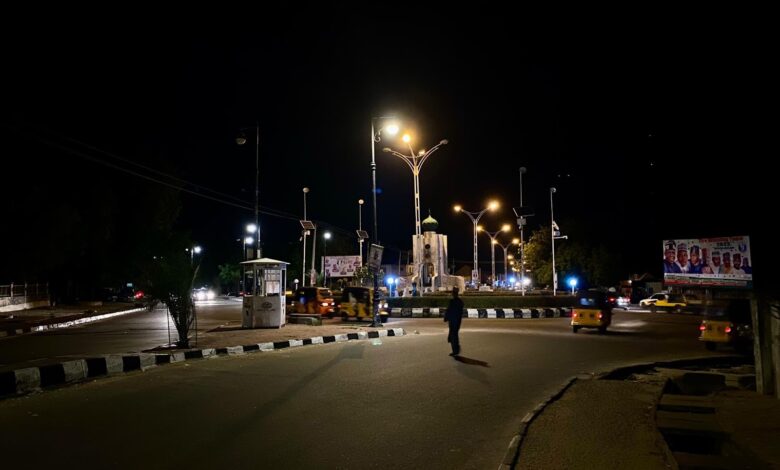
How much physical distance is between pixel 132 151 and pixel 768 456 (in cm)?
4955

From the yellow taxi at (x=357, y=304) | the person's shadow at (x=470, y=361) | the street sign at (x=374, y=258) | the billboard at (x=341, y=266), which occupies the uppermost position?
the billboard at (x=341, y=266)

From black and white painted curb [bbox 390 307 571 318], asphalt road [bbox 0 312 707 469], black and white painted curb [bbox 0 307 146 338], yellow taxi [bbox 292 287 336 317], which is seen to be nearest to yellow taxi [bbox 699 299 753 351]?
asphalt road [bbox 0 312 707 469]

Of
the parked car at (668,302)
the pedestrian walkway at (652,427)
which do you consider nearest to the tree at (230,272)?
the parked car at (668,302)

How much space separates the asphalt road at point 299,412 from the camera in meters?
6.45

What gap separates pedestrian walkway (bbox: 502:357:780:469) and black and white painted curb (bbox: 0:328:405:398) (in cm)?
854

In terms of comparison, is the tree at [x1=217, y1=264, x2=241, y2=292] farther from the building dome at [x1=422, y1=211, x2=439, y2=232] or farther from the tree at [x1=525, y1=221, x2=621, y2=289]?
the building dome at [x1=422, y1=211, x2=439, y2=232]

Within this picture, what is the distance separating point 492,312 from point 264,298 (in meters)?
16.7

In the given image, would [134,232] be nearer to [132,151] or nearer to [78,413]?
[132,151]

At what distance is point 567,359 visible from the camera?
49.2 feet

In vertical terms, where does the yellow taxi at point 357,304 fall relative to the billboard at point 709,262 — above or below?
below

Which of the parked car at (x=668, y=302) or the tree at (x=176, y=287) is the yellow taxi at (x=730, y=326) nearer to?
the tree at (x=176, y=287)

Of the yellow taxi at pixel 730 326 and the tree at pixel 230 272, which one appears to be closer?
the yellow taxi at pixel 730 326

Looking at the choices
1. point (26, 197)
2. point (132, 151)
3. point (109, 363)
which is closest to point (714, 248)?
point (109, 363)

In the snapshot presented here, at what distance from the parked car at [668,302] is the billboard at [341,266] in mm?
31155
